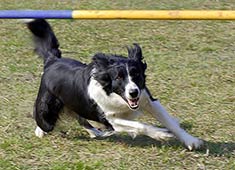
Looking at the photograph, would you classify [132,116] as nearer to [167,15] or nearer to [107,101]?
[107,101]

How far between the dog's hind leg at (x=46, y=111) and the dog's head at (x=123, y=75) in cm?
68

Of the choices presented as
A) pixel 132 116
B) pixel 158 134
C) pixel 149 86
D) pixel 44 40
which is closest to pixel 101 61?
pixel 132 116

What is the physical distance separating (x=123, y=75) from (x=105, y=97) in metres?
0.28

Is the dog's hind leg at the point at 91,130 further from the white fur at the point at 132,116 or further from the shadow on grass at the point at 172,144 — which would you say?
the white fur at the point at 132,116

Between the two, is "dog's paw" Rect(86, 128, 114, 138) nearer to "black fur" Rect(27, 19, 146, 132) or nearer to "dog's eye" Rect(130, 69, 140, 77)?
"black fur" Rect(27, 19, 146, 132)

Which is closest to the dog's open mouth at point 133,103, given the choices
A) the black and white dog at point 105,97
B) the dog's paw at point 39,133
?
the black and white dog at point 105,97

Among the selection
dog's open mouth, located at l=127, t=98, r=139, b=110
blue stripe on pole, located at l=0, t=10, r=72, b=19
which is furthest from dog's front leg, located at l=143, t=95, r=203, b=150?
blue stripe on pole, located at l=0, t=10, r=72, b=19

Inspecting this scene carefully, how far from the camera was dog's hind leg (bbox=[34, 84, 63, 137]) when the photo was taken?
5.25 meters

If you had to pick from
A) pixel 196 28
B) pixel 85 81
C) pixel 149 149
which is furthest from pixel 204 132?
pixel 196 28

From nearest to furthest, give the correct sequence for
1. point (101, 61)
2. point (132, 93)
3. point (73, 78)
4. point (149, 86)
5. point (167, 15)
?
point (132, 93) < point (101, 61) < point (73, 78) < point (167, 15) < point (149, 86)

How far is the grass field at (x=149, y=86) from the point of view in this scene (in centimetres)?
475

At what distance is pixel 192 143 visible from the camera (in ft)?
15.7

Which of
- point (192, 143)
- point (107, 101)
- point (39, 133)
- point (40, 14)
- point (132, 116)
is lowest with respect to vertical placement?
point (39, 133)

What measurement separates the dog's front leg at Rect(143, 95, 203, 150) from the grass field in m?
0.07
